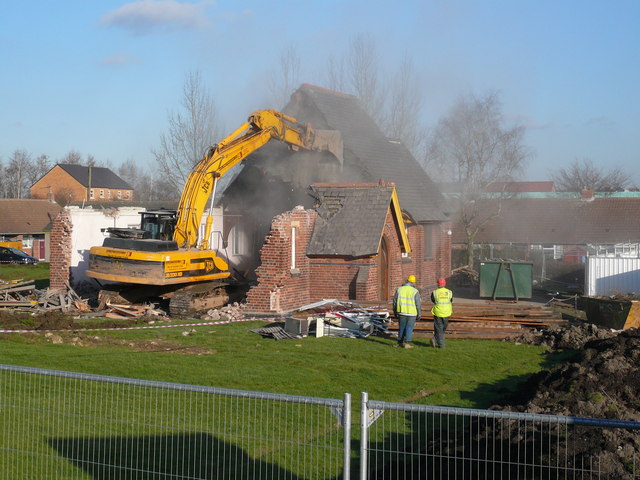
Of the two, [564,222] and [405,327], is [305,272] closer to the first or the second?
[405,327]

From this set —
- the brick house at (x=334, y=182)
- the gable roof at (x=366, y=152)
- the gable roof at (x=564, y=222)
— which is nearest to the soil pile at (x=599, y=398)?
the brick house at (x=334, y=182)

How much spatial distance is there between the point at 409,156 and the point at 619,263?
10233 mm

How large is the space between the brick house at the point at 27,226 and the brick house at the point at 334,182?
123 ft

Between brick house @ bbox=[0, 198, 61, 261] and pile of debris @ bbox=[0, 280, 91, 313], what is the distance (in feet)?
131

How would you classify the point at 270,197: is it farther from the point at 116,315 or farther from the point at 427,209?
the point at 116,315

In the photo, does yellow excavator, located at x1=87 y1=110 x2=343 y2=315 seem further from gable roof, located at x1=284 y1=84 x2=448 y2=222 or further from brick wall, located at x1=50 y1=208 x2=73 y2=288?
gable roof, located at x1=284 y1=84 x2=448 y2=222

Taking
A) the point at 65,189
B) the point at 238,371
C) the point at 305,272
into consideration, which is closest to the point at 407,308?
the point at 238,371

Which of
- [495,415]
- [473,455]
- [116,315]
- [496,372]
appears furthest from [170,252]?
[495,415]

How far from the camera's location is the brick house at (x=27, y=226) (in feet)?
202

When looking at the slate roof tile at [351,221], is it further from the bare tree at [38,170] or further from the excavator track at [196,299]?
the bare tree at [38,170]

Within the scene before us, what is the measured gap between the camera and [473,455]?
24.5 ft

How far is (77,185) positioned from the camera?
89.8m

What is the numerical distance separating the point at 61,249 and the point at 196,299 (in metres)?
6.40

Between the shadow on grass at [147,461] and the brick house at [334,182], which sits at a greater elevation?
the brick house at [334,182]
